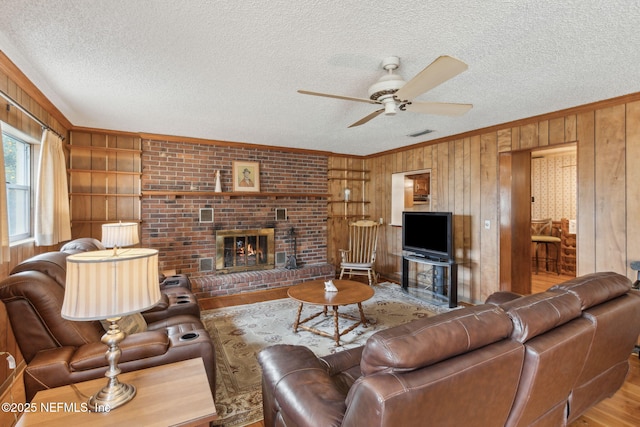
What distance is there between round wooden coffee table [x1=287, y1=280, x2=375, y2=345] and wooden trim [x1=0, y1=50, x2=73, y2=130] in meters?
2.97

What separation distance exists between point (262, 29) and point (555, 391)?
2.52 metres

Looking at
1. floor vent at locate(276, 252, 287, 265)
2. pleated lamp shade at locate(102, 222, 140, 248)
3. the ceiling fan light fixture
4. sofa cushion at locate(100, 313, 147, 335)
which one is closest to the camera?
sofa cushion at locate(100, 313, 147, 335)

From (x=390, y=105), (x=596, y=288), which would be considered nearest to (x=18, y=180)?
(x=390, y=105)

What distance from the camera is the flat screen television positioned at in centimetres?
420

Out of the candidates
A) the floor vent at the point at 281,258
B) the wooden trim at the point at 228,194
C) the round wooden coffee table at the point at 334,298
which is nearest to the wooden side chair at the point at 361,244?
the wooden trim at the point at 228,194

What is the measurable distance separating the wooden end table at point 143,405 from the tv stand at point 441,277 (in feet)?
11.8

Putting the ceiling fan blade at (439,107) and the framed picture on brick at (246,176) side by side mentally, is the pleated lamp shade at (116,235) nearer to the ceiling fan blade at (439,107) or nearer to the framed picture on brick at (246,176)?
the framed picture on brick at (246,176)

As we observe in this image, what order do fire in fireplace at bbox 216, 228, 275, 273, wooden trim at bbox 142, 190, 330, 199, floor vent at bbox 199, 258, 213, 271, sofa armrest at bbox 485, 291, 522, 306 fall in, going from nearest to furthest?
1. sofa armrest at bbox 485, 291, 522, 306
2. wooden trim at bbox 142, 190, 330, 199
3. floor vent at bbox 199, 258, 213, 271
4. fire in fireplace at bbox 216, 228, 275, 273

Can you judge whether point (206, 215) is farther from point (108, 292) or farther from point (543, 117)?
point (543, 117)

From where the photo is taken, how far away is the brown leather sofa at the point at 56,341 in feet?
4.87

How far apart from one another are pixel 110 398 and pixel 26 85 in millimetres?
2761

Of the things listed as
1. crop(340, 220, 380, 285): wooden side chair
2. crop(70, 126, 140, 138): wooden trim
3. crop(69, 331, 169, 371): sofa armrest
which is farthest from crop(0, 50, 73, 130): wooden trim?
crop(340, 220, 380, 285): wooden side chair

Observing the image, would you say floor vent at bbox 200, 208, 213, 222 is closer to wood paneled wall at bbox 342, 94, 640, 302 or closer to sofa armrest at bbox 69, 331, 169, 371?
sofa armrest at bbox 69, 331, 169, 371

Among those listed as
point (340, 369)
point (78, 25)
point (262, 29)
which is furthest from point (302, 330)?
point (78, 25)
